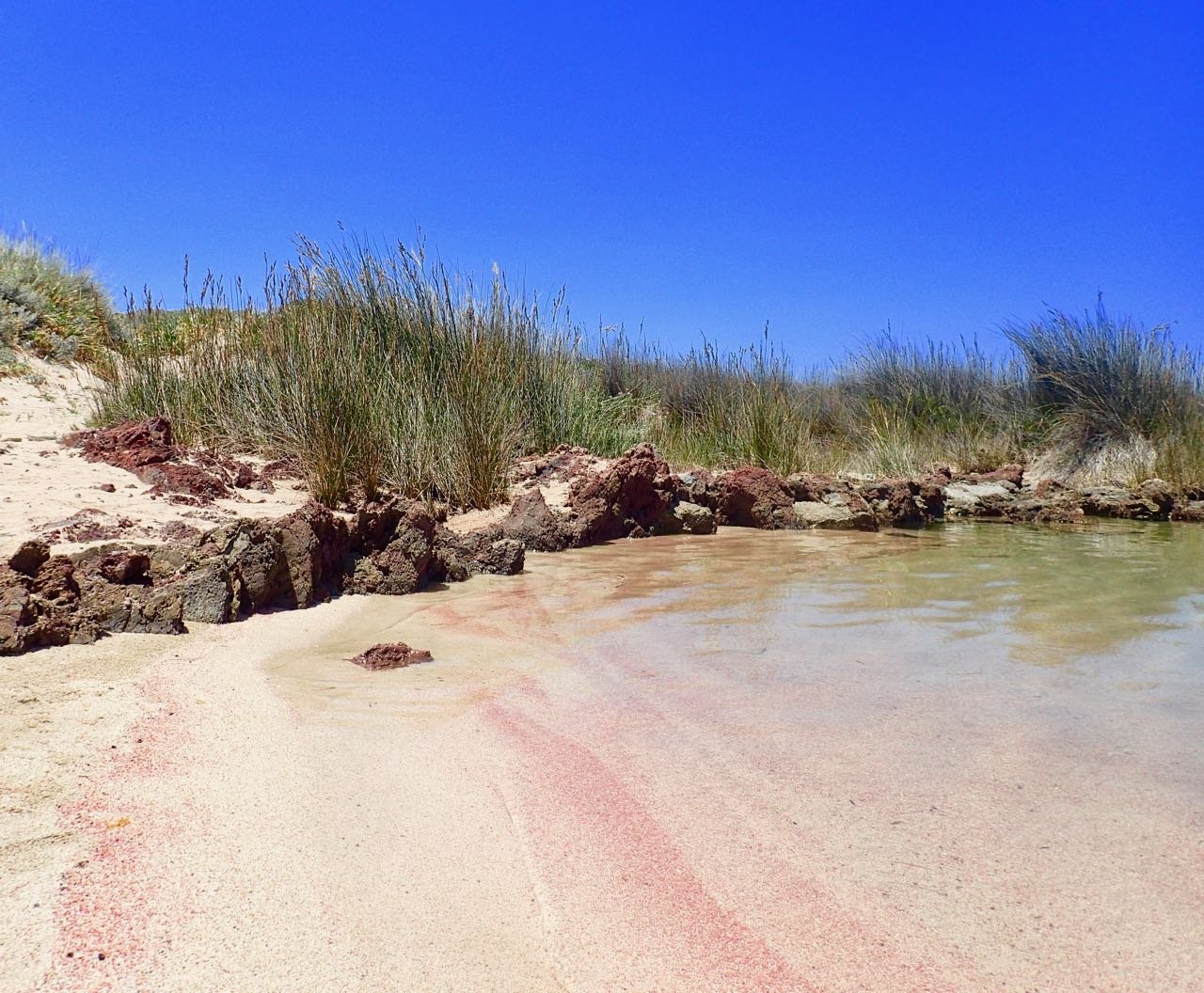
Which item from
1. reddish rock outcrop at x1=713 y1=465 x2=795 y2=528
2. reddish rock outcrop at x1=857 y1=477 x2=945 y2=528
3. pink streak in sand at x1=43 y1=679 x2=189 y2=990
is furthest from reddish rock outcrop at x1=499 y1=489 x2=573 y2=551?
pink streak in sand at x1=43 y1=679 x2=189 y2=990

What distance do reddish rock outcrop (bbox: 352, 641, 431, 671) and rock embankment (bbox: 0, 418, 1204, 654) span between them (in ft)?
2.56

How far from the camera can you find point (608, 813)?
2096mm

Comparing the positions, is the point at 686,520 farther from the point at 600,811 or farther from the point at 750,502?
the point at 600,811

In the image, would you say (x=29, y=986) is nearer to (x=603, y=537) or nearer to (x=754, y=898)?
(x=754, y=898)

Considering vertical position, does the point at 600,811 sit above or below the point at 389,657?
below

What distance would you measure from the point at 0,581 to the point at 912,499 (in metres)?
8.16

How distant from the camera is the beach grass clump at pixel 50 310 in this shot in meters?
10.6

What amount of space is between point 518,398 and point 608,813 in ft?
22.8

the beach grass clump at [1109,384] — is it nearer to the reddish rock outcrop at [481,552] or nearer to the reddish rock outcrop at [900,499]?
the reddish rock outcrop at [900,499]

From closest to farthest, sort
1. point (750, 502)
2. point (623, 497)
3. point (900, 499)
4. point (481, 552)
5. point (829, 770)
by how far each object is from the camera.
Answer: point (829, 770), point (481, 552), point (623, 497), point (750, 502), point (900, 499)

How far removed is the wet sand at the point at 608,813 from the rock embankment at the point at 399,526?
0.76ft

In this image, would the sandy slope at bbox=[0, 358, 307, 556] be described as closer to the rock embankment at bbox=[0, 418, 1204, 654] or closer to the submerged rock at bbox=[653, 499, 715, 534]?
the rock embankment at bbox=[0, 418, 1204, 654]

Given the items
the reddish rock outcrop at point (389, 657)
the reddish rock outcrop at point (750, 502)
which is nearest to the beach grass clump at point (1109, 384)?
the reddish rock outcrop at point (750, 502)

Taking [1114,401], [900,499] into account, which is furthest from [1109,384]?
[900,499]
